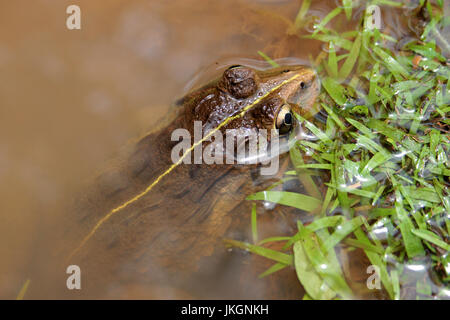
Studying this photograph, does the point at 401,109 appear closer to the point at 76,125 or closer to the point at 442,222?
the point at 442,222

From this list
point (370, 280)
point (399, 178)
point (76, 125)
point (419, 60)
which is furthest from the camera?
point (76, 125)

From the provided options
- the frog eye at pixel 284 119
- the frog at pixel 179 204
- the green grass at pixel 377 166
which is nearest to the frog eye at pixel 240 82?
the frog at pixel 179 204

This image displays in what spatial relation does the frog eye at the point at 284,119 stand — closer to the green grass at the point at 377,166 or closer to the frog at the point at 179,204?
the frog at the point at 179,204

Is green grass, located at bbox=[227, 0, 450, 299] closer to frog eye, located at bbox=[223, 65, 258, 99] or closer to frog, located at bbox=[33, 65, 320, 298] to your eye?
frog, located at bbox=[33, 65, 320, 298]

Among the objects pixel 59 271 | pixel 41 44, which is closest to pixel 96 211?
pixel 59 271

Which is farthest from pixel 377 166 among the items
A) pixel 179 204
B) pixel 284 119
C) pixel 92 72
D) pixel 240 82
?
pixel 92 72

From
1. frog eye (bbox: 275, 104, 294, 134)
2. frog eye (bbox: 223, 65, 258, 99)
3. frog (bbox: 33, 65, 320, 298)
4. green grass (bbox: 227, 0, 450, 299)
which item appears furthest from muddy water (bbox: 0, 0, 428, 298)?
frog eye (bbox: 275, 104, 294, 134)

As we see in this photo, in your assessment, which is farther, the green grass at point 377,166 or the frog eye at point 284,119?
the frog eye at point 284,119
